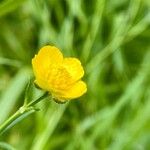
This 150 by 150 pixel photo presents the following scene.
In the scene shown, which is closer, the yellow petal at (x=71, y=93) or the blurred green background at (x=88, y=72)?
the yellow petal at (x=71, y=93)

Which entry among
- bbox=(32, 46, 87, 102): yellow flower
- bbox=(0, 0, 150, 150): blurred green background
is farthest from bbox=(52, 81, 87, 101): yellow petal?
bbox=(0, 0, 150, 150): blurred green background

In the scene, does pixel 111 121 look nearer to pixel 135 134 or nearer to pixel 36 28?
pixel 135 134

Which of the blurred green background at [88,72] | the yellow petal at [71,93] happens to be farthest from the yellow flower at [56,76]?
the blurred green background at [88,72]

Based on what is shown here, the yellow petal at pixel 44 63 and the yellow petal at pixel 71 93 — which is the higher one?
the yellow petal at pixel 44 63

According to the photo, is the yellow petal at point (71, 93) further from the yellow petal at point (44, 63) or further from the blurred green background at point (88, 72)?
the blurred green background at point (88, 72)

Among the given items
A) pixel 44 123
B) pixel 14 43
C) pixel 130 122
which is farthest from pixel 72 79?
pixel 14 43

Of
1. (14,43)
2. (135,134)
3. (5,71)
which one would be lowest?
(135,134)

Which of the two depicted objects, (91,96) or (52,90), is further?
(91,96)

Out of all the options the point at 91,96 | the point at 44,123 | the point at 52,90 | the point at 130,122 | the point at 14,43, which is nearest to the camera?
the point at 52,90

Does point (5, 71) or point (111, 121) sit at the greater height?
point (5, 71)
